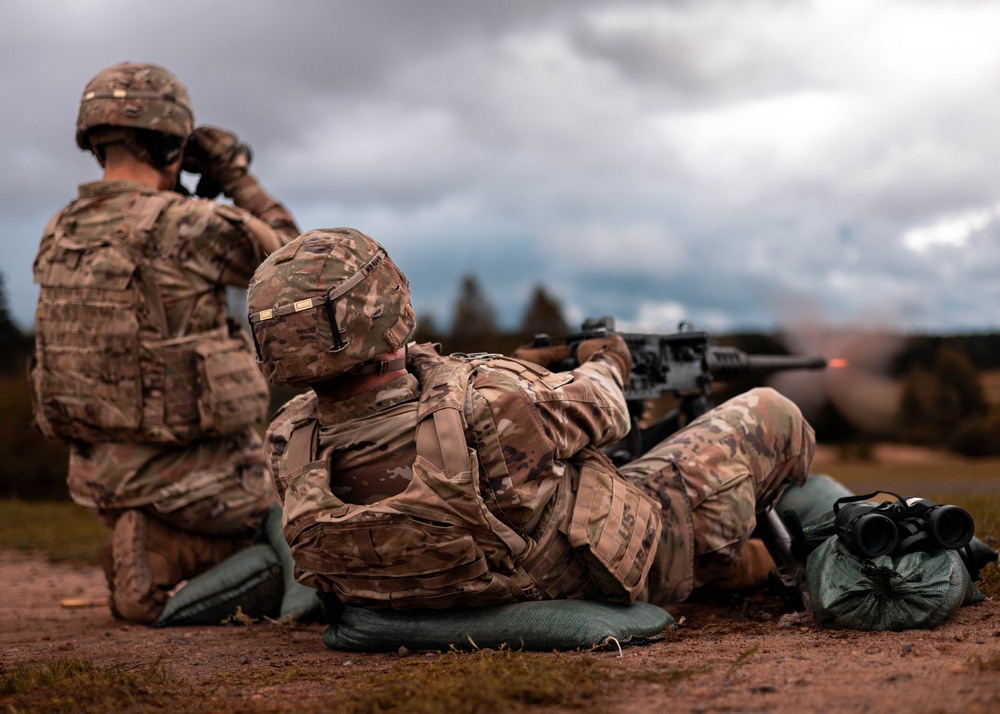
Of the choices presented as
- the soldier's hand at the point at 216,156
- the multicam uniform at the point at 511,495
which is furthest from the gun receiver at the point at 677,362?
the soldier's hand at the point at 216,156

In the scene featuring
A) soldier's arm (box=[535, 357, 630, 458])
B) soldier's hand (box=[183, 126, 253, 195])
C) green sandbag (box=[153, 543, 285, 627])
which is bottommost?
green sandbag (box=[153, 543, 285, 627])

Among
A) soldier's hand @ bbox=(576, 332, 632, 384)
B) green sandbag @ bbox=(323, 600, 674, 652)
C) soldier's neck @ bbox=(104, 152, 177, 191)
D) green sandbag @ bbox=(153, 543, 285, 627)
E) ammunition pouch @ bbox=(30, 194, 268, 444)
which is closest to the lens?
green sandbag @ bbox=(323, 600, 674, 652)

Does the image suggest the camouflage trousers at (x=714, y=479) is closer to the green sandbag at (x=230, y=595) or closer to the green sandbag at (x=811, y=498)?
the green sandbag at (x=811, y=498)

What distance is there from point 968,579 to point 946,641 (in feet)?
1.73

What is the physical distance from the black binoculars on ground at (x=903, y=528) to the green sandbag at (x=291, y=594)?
2.58m

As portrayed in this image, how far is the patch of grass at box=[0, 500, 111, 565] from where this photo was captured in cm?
894

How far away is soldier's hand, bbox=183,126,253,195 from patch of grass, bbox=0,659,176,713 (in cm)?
342

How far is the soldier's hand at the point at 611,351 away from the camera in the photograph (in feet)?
15.2

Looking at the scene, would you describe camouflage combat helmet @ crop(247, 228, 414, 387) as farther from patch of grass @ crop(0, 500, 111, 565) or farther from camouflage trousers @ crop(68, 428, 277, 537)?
patch of grass @ crop(0, 500, 111, 565)

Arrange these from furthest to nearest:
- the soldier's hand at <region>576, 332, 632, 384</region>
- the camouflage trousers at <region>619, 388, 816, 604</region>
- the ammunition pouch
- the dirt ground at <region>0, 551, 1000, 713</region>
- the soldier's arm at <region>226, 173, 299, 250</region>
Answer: the soldier's arm at <region>226, 173, 299, 250</region> → the ammunition pouch → the soldier's hand at <region>576, 332, 632, 384</region> → the camouflage trousers at <region>619, 388, 816, 604</region> → the dirt ground at <region>0, 551, 1000, 713</region>

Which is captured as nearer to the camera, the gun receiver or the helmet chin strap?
the helmet chin strap

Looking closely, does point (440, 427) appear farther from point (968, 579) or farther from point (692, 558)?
point (968, 579)

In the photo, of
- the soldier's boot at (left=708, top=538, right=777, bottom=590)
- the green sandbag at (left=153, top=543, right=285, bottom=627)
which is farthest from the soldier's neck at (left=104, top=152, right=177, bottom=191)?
the soldier's boot at (left=708, top=538, right=777, bottom=590)

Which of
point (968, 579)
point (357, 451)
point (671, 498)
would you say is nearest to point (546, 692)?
point (357, 451)
